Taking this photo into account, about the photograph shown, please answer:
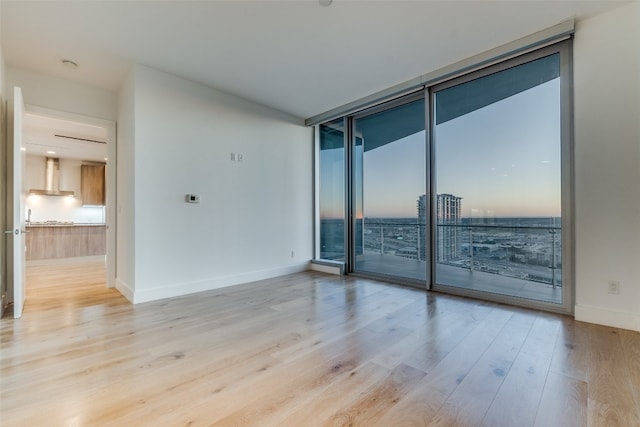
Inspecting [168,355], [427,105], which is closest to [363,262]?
[427,105]

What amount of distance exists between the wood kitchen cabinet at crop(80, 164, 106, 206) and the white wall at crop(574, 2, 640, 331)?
9649mm

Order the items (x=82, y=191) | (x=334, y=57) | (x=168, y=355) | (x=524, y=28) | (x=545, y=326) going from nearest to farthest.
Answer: (x=168, y=355) → (x=545, y=326) → (x=524, y=28) → (x=334, y=57) → (x=82, y=191)

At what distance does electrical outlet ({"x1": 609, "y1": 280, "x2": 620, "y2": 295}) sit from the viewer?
8.34 feet

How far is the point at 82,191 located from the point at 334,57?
7713 mm

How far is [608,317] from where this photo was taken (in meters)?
2.56

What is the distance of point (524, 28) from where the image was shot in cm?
276

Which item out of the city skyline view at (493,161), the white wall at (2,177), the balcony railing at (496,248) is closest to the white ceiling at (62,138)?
the white wall at (2,177)

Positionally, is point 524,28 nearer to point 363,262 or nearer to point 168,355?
point 363,262

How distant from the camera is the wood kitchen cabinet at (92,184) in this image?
7.46 metres

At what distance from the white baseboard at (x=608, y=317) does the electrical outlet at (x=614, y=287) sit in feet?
0.55

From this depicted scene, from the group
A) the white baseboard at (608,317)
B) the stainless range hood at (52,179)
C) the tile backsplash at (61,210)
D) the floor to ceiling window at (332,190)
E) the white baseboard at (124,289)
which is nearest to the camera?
the white baseboard at (608,317)

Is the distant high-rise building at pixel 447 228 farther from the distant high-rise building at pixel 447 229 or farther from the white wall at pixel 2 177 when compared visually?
the white wall at pixel 2 177

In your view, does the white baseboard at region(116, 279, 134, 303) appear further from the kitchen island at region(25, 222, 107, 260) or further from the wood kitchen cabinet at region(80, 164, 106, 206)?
the wood kitchen cabinet at region(80, 164, 106, 206)

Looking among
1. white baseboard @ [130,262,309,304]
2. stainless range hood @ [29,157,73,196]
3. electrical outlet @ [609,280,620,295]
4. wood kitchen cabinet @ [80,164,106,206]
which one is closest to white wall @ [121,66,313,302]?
white baseboard @ [130,262,309,304]
